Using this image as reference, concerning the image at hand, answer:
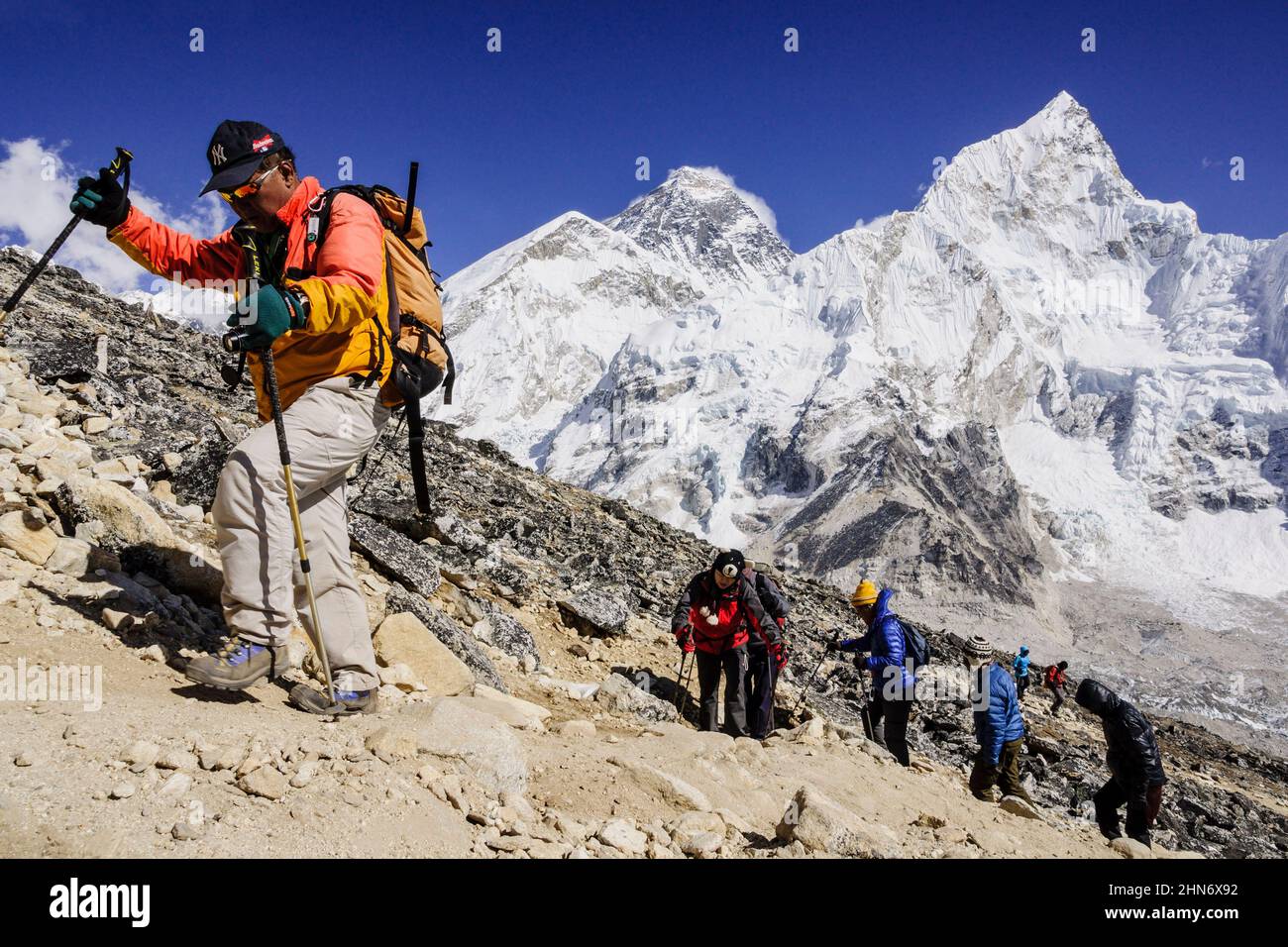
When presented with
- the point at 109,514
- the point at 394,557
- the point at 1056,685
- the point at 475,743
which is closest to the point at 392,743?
the point at 475,743

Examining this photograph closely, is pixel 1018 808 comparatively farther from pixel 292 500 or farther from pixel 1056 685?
pixel 1056 685

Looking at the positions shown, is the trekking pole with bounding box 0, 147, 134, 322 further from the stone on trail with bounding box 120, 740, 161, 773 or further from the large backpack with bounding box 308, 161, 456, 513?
the stone on trail with bounding box 120, 740, 161, 773

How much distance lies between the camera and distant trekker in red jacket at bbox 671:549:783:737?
25.0ft

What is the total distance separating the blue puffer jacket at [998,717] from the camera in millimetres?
7688

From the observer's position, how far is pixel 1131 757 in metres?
7.61

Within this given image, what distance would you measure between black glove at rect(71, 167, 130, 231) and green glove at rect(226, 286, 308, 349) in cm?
150

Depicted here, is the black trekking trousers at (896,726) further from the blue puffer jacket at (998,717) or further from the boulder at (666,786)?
the boulder at (666,786)

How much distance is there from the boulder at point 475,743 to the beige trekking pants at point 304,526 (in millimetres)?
509

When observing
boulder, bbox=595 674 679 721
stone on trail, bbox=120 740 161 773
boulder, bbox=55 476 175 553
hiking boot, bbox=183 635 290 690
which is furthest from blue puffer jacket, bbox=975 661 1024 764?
boulder, bbox=55 476 175 553

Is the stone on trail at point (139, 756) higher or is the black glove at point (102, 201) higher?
the black glove at point (102, 201)

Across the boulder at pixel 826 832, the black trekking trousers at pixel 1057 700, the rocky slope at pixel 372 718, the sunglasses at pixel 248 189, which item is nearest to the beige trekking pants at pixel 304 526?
the rocky slope at pixel 372 718
